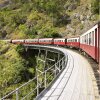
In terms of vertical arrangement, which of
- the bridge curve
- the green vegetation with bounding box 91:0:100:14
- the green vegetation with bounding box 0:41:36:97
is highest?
the green vegetation with bounding box 91:0:100:14

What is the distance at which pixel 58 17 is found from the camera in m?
95.2

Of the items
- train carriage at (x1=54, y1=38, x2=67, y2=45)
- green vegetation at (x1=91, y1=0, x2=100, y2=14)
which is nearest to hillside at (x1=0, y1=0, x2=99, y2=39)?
green vegetation at (x1=91, y1=0, x2=100, y2=14)

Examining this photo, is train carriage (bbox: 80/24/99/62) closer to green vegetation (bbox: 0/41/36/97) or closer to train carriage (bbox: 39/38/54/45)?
green vegetation (bbox: 0/41/36/97)

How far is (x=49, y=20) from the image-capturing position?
98.6m

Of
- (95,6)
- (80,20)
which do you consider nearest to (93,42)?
(95,6)

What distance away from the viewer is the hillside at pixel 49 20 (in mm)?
84250

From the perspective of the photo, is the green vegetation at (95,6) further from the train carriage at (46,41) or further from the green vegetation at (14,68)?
the green vegetation at (14,68)

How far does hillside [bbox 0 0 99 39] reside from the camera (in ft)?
276

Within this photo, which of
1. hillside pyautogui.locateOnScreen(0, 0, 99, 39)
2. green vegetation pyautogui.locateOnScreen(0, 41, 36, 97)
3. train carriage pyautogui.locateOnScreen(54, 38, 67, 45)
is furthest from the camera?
hillside pyautogui.locateOnScreen(0, 0, 99, 39)

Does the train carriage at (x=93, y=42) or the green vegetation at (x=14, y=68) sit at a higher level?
the train carriage at (x=93, y=42)

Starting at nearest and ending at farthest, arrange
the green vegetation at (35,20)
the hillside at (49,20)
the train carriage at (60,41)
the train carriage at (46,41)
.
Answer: the train carriage at (60,41), the train carriage at (46,41), the hillside at (49,20), the green vegetation at (35,20)

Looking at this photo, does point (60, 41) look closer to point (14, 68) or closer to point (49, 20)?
point (14, 68)

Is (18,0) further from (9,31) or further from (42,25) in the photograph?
(42,25)

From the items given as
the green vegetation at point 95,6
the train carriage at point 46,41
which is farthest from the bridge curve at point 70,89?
the green vegetation at point 95,6
